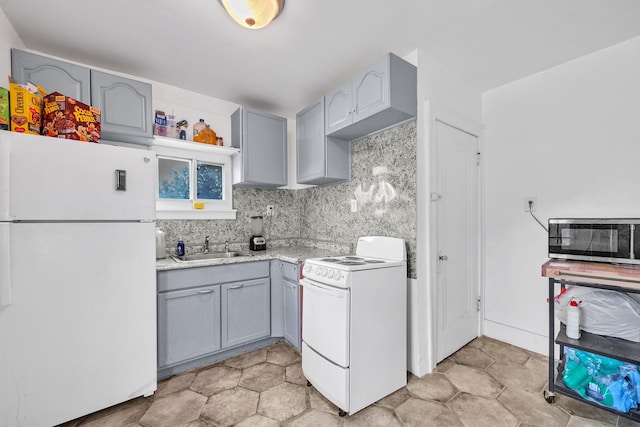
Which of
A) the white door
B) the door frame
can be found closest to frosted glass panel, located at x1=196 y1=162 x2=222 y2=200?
the door frame

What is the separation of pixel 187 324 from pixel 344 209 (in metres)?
1.71

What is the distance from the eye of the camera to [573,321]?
173 centimetres

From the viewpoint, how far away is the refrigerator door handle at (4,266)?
4.49ft

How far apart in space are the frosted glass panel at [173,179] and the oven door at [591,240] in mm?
3186

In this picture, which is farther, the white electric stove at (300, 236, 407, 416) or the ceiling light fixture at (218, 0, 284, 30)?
the white electric stove at (300, 236, 407, 416)

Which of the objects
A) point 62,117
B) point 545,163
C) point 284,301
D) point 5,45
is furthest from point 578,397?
point 5,45

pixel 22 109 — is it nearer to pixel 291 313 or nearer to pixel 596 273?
pixel 291 313

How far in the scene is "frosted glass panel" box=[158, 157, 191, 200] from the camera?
264 cm

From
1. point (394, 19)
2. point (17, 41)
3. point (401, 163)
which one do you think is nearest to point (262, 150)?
point (401, 163)

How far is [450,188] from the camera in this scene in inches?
93.0

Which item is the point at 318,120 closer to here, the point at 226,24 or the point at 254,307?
the point at 226,24

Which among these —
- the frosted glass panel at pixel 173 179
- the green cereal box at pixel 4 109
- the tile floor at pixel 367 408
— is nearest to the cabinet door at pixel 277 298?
the tile floor at pixel 367 408

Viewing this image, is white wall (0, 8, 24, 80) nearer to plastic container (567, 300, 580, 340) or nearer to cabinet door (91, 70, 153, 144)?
cabinet door (91, 70, 153, 144)

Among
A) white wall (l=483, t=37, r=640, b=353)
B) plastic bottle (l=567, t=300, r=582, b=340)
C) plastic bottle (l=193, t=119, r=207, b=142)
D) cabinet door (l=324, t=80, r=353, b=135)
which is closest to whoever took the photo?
plastic bottle (l=567, t=300, r=582, b=340)
